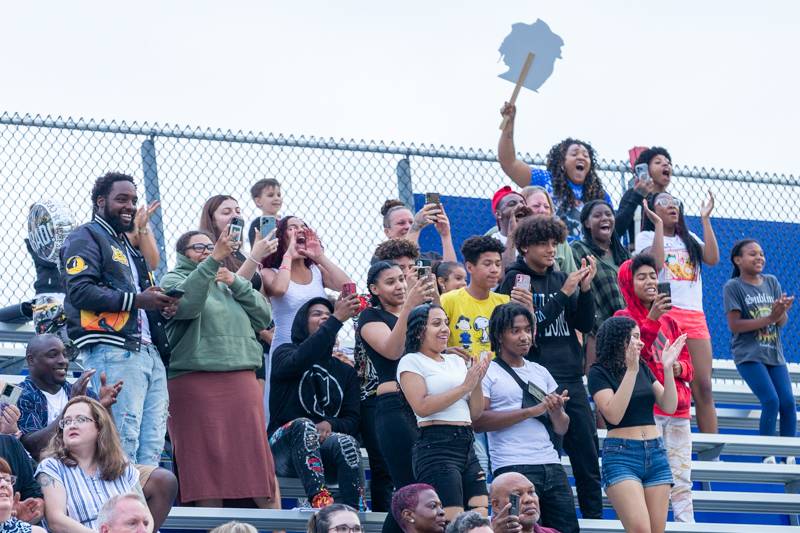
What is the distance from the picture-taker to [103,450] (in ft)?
21.9

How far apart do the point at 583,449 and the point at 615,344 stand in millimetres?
590

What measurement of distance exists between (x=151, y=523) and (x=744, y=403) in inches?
245

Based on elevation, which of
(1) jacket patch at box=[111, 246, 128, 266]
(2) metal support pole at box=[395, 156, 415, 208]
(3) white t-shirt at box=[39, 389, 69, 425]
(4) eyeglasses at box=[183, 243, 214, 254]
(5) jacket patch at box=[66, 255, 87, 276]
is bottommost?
(3) white t-shirt at box=[39, 389, 69, 425]

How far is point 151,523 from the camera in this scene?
6.07m

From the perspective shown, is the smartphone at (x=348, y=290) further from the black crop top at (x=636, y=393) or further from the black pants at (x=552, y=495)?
the black crop top at (x=636, y=393)

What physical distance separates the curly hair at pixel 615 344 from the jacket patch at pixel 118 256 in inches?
101

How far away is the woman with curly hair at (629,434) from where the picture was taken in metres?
7.93

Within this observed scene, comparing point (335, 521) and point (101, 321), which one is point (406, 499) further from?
point (101, 321)

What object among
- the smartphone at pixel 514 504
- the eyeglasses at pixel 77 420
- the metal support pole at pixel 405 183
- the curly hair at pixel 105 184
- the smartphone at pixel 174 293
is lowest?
the smartphone at pixel 514 504

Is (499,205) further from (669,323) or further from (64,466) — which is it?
(64,466)

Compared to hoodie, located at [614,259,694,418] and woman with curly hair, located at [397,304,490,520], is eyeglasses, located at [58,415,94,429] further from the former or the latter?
hoodie, located at [614,259,694,418]

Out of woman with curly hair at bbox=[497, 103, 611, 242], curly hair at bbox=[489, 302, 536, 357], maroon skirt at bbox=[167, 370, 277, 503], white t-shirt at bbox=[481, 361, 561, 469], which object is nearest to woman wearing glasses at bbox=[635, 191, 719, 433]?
woman with curly hair at bbox=[497, 103, 611, 242]

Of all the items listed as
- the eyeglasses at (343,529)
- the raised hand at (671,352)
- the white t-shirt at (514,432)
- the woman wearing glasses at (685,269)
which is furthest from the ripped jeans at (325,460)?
the woman wearing glasses at (685,269)

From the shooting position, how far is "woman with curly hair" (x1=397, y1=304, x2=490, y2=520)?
7258mm
